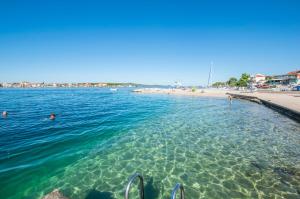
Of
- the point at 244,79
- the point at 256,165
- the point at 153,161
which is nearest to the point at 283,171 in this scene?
the point at 256,165

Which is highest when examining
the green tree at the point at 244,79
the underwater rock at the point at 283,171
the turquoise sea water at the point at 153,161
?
the green tree at the point at 244,79

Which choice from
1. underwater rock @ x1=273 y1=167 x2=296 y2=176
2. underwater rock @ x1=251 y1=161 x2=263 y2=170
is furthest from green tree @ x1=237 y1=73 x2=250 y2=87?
underwater rock @ x1=273 y1=167 x2=296 y2=176

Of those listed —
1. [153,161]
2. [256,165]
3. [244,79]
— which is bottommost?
[153,161]

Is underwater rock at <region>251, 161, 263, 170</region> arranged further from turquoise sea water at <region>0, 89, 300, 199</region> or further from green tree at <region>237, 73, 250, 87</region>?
green tree at <region>237, 73, 250, 87</region>

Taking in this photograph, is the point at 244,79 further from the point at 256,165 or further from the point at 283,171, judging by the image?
the point at 283,171

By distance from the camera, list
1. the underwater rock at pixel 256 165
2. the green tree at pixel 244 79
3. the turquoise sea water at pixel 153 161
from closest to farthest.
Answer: the turquoise sea water at pixel 153 161 → the underwater rock at pixel 256 165 → the green tree at pixel 244 79

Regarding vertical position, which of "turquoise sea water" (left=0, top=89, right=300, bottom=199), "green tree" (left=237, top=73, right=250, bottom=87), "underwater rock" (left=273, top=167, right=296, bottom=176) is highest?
"green tree" (left=237, top=73, right=250, bottom=87)

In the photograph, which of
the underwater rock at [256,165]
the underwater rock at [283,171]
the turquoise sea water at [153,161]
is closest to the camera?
the turquoise sea water at [153,161]

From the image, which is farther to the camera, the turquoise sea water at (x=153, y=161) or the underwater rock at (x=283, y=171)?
the underwater rock at (x=283, y=171)

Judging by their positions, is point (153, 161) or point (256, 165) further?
point (153, 161)

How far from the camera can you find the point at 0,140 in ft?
36.9

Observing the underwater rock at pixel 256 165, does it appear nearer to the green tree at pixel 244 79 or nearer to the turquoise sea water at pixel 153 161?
the turquoise sea water at pixel 153 161

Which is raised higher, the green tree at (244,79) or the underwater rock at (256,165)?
the green tree at (244,79)

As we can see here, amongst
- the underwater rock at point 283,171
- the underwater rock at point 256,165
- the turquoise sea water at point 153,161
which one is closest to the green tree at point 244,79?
the turquoise sea water at point 153,161
